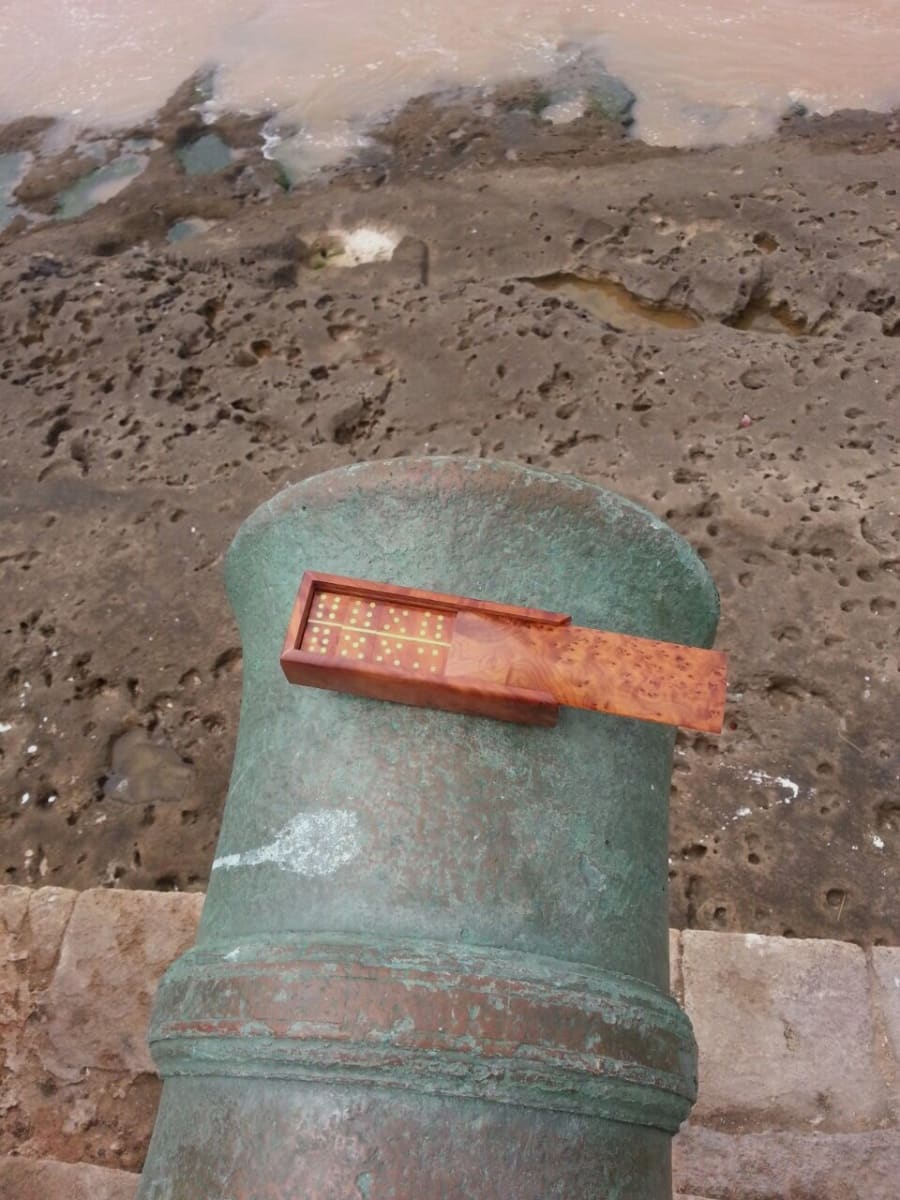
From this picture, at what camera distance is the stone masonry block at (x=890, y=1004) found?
2195mm

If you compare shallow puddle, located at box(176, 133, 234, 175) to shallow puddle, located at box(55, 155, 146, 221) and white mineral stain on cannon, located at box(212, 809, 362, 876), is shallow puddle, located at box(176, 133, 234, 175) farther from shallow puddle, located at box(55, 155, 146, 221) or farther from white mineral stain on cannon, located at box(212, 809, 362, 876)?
white mineral stain on cannon, located at box(212, 809, 362, 876)

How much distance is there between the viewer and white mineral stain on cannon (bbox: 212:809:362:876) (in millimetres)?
1315

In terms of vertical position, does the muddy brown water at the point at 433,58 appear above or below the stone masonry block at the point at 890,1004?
above

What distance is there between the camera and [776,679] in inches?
116

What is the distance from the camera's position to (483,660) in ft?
4.29

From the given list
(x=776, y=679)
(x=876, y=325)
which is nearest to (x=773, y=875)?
(x=776, y=679)

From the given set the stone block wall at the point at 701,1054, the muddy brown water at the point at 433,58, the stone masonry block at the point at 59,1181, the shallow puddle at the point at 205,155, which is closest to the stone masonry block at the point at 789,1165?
the stone block wall at the point at 701,1054

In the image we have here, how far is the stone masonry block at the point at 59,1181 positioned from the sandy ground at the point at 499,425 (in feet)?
2.52

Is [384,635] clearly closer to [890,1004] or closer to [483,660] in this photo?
[483,660]

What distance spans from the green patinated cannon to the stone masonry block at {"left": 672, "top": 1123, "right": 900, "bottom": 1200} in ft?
3.18

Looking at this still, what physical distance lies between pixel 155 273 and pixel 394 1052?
14.1 ft

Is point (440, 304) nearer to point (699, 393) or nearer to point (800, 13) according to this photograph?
point (699, 393)

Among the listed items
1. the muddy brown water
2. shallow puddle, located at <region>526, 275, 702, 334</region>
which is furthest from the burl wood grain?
the muddy brown water

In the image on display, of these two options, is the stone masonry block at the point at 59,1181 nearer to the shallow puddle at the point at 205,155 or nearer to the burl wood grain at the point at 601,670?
the burl wood grain at the point at 601,670
